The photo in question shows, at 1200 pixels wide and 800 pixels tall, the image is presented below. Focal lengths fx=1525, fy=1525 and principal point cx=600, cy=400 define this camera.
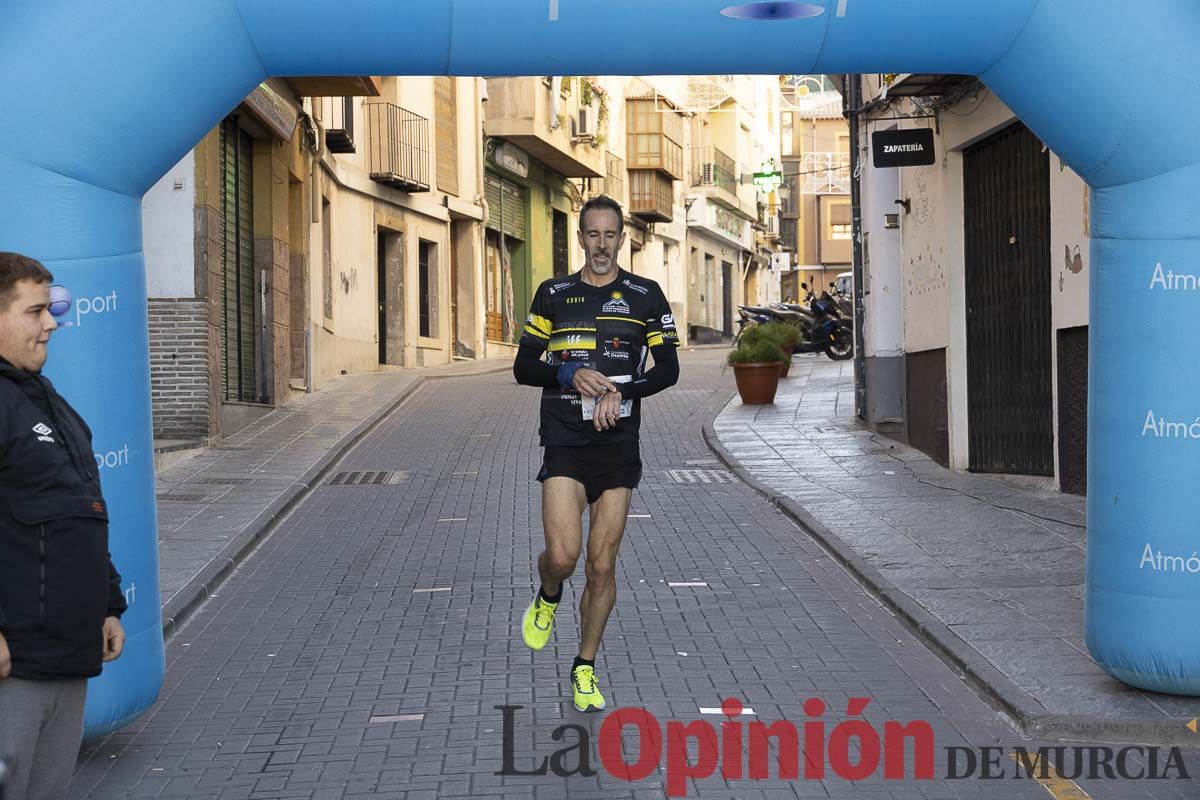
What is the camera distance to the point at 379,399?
69.9 feet

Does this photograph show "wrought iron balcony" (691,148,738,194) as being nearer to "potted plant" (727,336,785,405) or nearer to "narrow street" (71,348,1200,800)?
"potted plant" (727,336,785,405)

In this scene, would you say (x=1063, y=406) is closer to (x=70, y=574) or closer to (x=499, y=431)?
(x=499, y=431)

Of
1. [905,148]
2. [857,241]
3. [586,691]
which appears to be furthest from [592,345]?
[857,241]

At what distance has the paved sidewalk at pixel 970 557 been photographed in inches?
242

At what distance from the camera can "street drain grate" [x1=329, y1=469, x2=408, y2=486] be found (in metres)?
14.0

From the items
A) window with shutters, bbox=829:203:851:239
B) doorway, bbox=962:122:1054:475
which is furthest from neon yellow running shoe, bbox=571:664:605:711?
window with shutters, bbox=829:203:851:239

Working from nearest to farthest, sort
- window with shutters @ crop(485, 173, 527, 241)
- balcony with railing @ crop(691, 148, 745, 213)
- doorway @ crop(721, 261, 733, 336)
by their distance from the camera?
window with shutters @ crop(485, 173, 527, 241)
balcony with railing @ crop(691, 148, 745, 213)
doorway @ crop(721, 261, 733, 336)

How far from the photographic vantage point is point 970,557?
9.77m

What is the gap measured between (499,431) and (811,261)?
5685 cm

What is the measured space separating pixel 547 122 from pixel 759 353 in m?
15.3

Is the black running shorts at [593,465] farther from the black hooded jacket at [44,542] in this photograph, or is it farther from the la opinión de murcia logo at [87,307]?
the black hooded jacket at [44,542]

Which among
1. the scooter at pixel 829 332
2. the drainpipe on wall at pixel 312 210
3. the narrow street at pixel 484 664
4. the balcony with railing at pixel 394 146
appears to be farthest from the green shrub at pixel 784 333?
the narrow street at pixel 484 664

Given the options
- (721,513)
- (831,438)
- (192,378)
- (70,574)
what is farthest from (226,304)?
(70,574)

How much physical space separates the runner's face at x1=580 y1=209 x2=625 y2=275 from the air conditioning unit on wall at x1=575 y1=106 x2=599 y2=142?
103 feet
